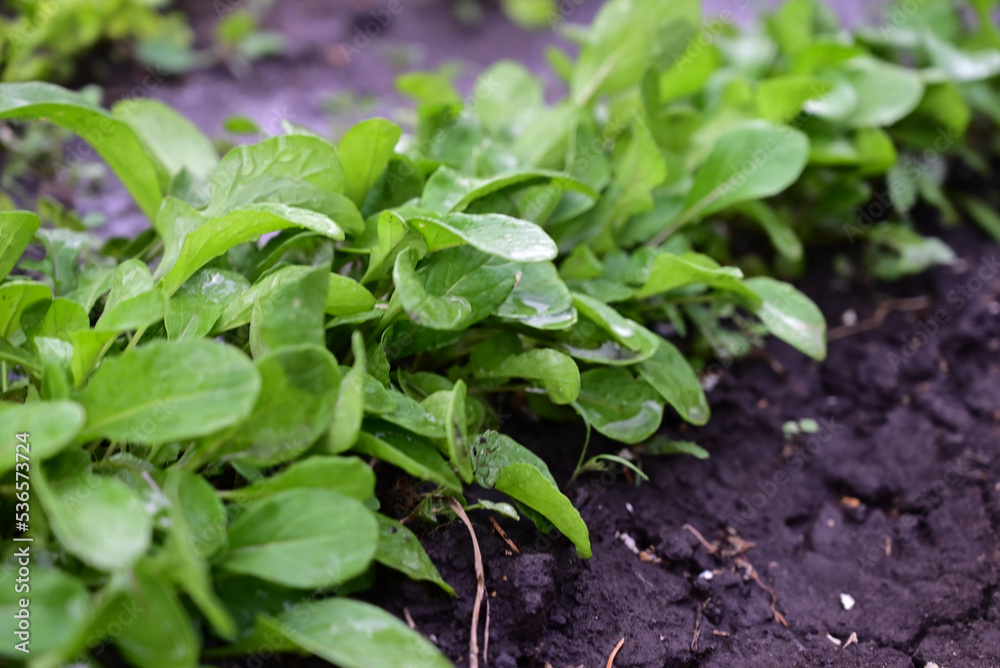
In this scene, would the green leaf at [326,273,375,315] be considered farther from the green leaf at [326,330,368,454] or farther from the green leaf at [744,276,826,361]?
the green leaf at [744,276,826,361]

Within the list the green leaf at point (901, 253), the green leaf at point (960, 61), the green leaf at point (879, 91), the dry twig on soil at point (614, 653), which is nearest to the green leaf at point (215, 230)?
the dry twig on soil at point (614, 653)

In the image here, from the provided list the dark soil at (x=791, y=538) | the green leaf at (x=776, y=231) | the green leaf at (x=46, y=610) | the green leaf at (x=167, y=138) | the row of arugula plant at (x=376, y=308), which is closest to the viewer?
the green leaf at (x=46, y=610)

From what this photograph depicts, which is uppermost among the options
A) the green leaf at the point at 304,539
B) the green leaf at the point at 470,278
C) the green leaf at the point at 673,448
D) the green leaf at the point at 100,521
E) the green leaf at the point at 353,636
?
the green leaf at the point at 100,521

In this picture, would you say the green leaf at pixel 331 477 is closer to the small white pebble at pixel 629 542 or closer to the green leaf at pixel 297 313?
the green leaf at pixel 297 313

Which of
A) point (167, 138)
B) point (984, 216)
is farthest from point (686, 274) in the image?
point (984, 216)

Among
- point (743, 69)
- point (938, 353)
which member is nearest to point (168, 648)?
point (938, 353)

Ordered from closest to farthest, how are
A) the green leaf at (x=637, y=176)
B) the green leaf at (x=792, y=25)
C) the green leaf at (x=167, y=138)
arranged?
1. the green leaf at (x=637, y=176)
2. the green leaf at (x=167, y=138)
3. the green leaf at (x=792, y=25)

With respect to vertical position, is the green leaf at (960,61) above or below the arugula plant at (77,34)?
below
